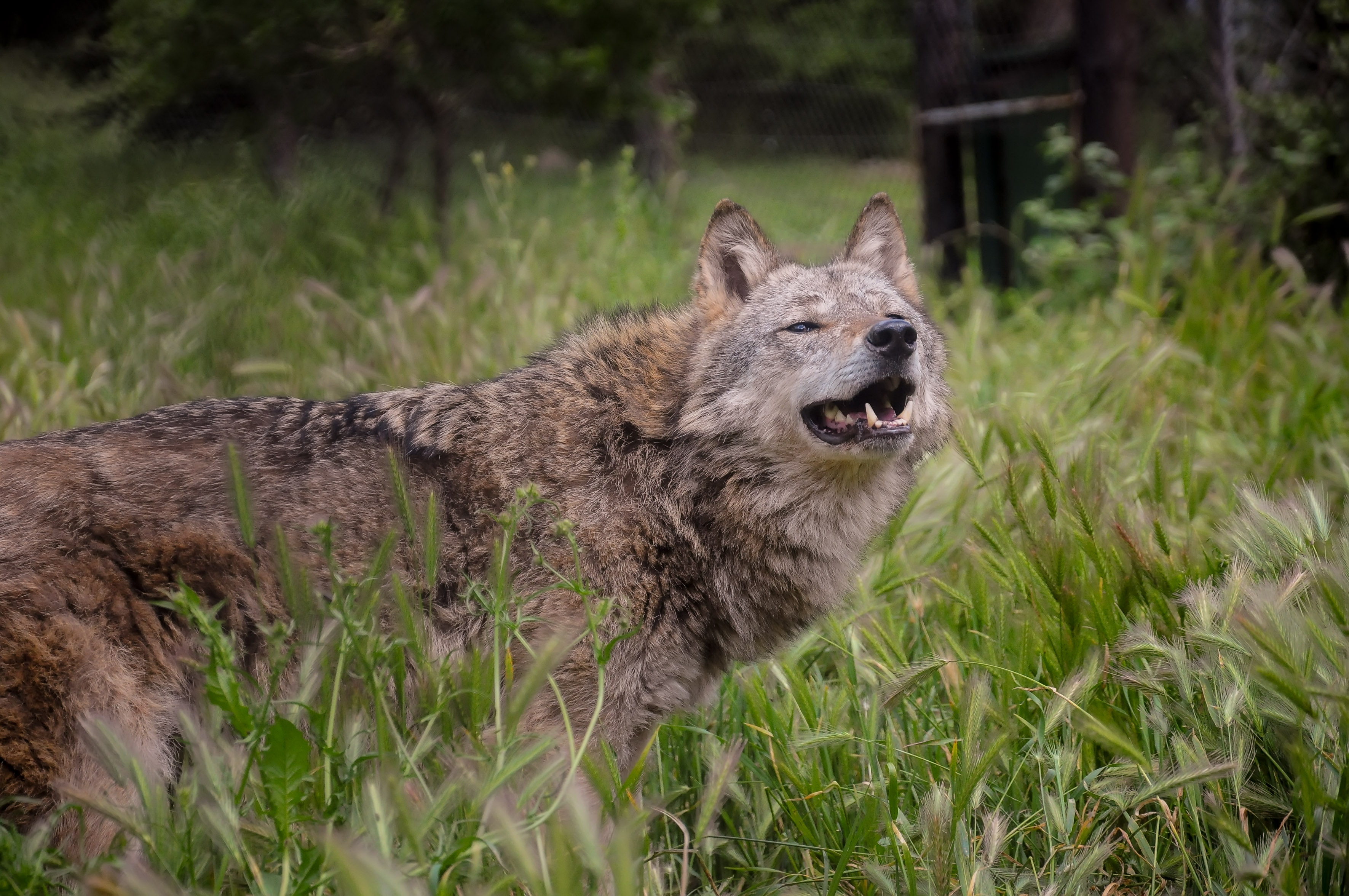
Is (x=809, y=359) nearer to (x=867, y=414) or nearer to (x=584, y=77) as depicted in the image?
(x=867, y=414)

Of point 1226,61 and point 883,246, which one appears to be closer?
point 883,246

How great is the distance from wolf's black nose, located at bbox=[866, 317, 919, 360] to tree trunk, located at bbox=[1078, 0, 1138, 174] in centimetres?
594

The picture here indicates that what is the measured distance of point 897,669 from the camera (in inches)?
126

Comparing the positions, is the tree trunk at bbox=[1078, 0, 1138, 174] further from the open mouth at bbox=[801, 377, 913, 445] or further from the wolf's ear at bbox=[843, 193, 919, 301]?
the open mouth at bbox=[801, 377, 913, 445]

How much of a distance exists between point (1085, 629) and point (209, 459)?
8.55 feet

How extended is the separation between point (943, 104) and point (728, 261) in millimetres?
6302

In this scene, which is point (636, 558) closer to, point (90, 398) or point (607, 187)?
point (90, 398)

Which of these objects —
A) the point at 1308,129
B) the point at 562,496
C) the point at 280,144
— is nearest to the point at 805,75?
the point at 280,144

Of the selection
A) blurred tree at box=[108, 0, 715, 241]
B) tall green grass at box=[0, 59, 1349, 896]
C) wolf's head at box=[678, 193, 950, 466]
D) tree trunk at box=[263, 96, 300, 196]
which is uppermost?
blurred tree at box=[108, 0, 715, 241]

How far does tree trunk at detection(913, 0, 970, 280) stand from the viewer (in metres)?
9.11

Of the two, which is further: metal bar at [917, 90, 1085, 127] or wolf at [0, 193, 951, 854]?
metal bar at [917, 90, 1085, 127]

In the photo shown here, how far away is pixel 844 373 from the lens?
10.8 feet

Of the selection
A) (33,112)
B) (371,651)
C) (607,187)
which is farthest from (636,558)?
(607,187)

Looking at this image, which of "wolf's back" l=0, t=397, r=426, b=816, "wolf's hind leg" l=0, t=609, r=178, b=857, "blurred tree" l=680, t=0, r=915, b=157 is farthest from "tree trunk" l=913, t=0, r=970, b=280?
"wolf's hind leg" l=0, t=609, r=178, b=857
